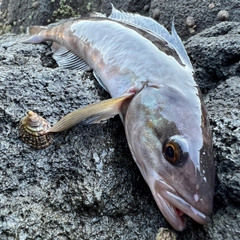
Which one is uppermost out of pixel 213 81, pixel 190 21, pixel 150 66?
pixel 150 66

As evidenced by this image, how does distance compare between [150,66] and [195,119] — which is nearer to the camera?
[195,119]

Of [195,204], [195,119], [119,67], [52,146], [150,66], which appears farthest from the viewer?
[119,67]

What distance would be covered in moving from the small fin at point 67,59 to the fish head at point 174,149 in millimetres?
1098

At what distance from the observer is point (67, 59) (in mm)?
3701

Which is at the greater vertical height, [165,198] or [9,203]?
[165,198]

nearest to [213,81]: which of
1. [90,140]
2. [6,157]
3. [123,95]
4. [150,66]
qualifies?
[150,66]

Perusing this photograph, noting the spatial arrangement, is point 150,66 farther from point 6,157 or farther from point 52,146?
point 6,157

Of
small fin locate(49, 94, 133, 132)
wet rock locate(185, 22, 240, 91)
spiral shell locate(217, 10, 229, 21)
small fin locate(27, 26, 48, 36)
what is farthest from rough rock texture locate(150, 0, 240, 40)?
small fin locate(49, 94, 133, 132)

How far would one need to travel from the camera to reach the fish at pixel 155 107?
2209 mm

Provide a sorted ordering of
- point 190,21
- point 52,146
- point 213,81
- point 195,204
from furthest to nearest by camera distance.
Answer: point 190,21 < point 213,81 < point 52,146 < point 195,204

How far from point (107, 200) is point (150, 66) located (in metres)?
1.14

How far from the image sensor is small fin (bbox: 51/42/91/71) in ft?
11.7

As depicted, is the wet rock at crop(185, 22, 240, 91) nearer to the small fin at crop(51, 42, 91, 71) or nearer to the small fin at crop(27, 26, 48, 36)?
the small fin at crop(51, 42, 91, 71)

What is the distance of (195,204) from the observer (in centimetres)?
212
